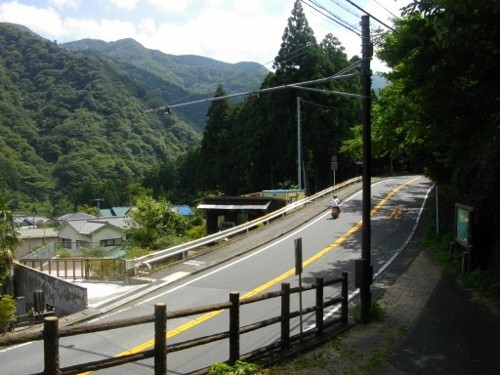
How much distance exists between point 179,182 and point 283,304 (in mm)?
81178

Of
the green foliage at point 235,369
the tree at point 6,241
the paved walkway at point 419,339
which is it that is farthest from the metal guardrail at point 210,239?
the tree at point 6,241

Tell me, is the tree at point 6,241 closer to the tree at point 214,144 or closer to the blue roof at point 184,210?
the tree at point 214,144

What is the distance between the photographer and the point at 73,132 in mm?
123938

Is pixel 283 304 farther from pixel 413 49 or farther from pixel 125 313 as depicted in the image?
pixel 413 49

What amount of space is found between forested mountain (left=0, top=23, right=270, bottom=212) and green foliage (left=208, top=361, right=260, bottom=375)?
315 ft

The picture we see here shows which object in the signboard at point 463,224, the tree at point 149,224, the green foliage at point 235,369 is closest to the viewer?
the green foliage at point 235,369

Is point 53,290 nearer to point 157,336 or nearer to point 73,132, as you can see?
point 157,336

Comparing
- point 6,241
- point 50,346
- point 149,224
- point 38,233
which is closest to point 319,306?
point 50,346

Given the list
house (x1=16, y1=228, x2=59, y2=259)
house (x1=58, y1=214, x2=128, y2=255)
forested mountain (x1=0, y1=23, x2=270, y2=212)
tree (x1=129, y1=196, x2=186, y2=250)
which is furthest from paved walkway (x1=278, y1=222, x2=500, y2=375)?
forested mountain (x1=0, y1=23, x2=270, y2=212)

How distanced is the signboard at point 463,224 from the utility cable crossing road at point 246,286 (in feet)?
8.63

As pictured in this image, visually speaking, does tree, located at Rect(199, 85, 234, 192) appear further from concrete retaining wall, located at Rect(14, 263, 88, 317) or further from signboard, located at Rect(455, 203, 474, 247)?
signboard, located at Rect(455, 203, 474, 247)

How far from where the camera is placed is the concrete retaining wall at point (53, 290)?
51.4 feet

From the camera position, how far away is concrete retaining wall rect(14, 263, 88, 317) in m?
15.7

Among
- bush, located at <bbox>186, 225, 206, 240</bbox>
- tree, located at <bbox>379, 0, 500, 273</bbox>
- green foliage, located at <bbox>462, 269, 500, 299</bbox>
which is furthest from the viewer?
bush, located at <bbox>186, 225, 206, 240</bbox>
